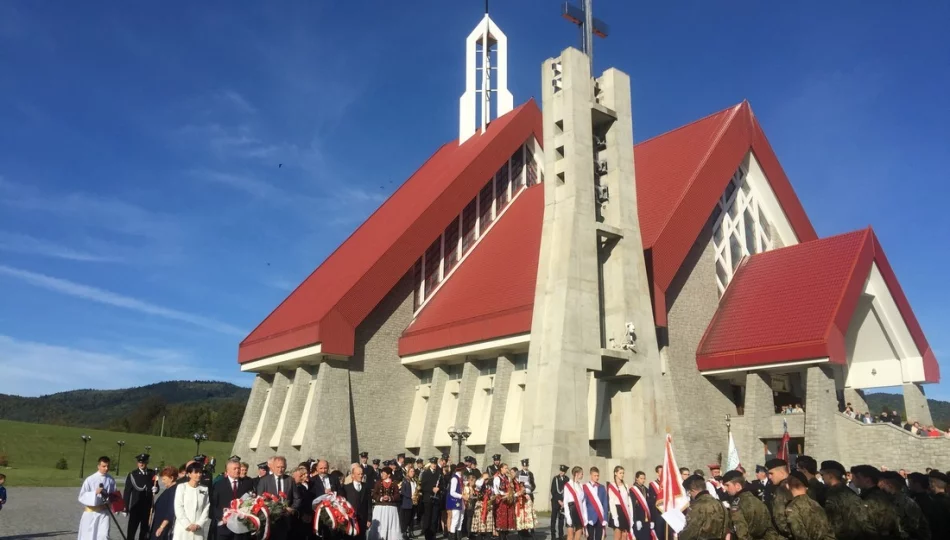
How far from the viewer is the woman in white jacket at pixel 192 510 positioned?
832cm

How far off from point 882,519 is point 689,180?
1998cm

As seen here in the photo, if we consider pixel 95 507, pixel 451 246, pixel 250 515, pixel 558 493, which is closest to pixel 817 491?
pixel 250 515

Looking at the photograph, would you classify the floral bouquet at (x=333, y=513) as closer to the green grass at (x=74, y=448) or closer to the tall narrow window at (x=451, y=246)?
the tall narrow window at (x=451, y=246)

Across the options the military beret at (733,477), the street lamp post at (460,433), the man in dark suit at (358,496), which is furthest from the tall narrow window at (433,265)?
the military beret at (733,477)

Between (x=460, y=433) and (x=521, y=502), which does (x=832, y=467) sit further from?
(x=460, y=433)

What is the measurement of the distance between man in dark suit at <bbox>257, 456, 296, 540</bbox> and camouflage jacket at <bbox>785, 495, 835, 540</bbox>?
5.43 m

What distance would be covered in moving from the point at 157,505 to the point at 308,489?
5.86 feet

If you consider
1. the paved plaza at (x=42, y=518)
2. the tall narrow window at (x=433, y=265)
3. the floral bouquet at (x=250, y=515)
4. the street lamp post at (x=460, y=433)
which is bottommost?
the paved plaza at (x=42, y=518)

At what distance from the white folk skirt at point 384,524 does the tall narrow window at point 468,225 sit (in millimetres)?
20943

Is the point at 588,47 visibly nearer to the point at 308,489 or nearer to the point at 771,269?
Result: the point at 771,269

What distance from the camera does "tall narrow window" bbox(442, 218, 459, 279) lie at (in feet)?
101

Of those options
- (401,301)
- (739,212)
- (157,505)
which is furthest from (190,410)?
(157,505)

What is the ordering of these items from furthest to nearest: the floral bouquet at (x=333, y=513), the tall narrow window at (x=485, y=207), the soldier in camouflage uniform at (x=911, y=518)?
the tall narrow window at (x=485, y=207) < the floral bouquet at (x=333, y=513) < the soldier in camouflage uniform at (x=911, y=518)

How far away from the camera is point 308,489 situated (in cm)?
970
